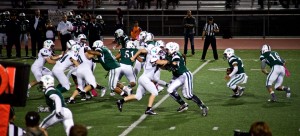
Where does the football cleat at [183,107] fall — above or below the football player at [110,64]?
below

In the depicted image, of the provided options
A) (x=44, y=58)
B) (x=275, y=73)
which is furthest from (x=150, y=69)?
(x=44, y=58)

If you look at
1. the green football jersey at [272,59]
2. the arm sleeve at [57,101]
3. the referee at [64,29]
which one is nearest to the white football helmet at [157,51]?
the green football jersey at [272,59]

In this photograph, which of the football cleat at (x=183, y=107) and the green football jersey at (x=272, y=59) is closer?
the football cleat at (x=183, y=107)

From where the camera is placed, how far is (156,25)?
34.0m

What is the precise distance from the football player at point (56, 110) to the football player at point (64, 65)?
4326mm

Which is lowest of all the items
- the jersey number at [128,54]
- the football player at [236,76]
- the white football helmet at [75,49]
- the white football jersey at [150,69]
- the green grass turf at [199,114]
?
the green grass turf at [199,114]

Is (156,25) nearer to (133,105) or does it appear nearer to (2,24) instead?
(2,24)

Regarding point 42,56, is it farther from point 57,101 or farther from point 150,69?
point 57,101

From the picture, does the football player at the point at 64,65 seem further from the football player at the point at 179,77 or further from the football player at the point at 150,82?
the football player at the point at 179,77

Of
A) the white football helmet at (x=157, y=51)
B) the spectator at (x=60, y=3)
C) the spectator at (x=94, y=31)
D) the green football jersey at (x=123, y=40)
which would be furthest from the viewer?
the spectator at (x=60, y=3)

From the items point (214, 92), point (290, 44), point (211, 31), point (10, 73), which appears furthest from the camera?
point (290, 44)

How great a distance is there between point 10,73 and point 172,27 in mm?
27002

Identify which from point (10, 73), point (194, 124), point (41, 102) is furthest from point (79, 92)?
point (10, 73)

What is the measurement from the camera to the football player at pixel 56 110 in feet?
37.8
